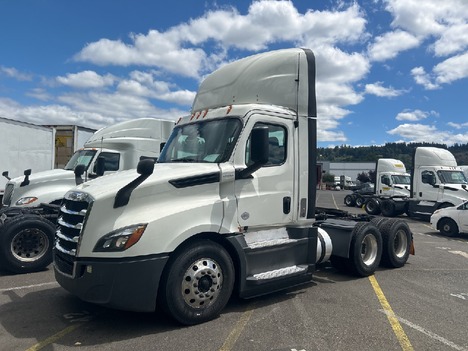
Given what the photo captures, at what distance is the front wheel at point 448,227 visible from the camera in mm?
13656

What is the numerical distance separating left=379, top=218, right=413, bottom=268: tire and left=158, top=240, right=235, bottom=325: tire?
420 centimetres

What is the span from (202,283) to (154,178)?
1.42 metres

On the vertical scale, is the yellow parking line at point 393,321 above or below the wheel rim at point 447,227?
below

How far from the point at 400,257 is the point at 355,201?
1928 cm

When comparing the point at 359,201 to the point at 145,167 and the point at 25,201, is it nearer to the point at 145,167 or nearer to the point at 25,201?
the point at 25,201

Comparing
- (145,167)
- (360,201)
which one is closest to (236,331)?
(145,167)

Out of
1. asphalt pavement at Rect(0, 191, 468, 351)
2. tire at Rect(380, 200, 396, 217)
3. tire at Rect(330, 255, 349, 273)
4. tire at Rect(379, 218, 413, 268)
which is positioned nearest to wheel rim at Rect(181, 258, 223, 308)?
asphalt pavement at Rect(0, 191, 468, 351)

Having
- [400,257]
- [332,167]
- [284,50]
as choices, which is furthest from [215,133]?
[332,167]

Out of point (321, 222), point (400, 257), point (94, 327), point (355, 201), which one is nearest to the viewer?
point (94, 327)

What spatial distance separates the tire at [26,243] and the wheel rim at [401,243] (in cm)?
697

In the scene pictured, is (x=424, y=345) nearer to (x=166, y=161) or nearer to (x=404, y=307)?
(x=404, y=307)

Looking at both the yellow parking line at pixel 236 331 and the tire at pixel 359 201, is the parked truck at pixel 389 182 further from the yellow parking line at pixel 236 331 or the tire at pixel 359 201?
the yellow parking line at pixel 236 331

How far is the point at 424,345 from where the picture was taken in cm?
429

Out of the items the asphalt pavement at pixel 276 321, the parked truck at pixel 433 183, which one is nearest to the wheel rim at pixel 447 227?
the parked truck at pixel 433 183
